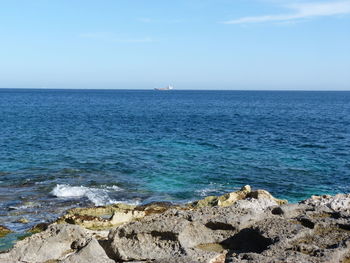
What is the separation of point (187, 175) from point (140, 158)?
24.6 feet

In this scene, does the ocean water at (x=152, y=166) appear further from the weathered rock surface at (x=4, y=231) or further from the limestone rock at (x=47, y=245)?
the limestone rock at (x=47, y=245)

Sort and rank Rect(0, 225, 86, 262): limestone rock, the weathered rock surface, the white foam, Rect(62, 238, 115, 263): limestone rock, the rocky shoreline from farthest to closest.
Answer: the white foam
the weathered rock surface
Rect(0, 225, 86, 262): limestone rock
Rect(62, 238, 115, 263): limestone rock
the rocky shoreline

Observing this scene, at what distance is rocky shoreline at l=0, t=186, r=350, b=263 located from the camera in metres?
9.88

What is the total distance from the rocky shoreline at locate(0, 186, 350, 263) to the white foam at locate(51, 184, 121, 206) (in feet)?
38.4

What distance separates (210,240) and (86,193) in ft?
50.1

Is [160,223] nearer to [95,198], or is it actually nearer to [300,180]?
[95,198]

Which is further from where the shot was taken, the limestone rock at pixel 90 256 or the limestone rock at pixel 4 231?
the limestone rock at pixel 4 231

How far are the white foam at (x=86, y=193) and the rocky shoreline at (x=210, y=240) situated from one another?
38.4ft

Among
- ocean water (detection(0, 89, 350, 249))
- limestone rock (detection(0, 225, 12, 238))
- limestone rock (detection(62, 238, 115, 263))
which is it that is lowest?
ocean water (detection(0, 89, 350, 249))

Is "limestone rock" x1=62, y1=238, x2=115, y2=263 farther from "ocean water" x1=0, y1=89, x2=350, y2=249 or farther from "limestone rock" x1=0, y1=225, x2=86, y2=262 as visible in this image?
"ocean water" x1=0, y1=89, x2=350, y2=249

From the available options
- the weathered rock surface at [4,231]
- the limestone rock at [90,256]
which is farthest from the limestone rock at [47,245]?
the weathered rock surface at [4,231]

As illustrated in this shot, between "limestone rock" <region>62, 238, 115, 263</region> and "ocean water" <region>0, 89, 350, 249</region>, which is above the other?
"limestone rock" <region>62, 238, 115, 263</region>

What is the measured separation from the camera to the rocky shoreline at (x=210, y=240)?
9883mm

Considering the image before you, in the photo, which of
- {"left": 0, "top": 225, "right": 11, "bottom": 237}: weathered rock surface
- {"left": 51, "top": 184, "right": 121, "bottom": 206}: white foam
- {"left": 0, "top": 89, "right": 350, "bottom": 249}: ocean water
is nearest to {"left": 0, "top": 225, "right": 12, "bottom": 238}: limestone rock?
{"left": 0, "top": 225, "right": 11, "bottom": 237}: weathered rock surface
